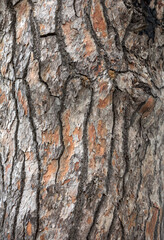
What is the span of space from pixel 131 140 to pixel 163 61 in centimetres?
41

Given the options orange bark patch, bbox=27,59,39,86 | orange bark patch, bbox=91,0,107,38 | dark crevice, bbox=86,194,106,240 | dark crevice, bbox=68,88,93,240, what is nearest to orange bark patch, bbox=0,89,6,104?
orange bark patch, bbox=27,59,39,86

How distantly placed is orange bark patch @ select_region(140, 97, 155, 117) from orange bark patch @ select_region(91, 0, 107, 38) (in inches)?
12.4

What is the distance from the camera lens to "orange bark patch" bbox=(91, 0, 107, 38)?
94cm

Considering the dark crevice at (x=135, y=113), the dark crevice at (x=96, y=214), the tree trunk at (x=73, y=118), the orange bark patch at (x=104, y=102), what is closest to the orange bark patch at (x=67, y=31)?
the tree trunk at (x=73, y=118)

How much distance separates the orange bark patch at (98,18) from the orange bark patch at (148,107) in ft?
1.03

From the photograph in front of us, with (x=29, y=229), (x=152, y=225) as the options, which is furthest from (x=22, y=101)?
(x=152, y=225)

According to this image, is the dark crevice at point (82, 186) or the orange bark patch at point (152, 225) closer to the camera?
the dark crevice at point (82, 186)

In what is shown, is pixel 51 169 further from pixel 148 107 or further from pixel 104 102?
pixel 148 107

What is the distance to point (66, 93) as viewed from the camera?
939mm

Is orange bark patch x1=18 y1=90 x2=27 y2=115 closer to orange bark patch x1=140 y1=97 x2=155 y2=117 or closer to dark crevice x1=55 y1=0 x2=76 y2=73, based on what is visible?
dark crevice x1=55 y1=0 x2=76 y2=73

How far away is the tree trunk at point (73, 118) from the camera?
0.92 m

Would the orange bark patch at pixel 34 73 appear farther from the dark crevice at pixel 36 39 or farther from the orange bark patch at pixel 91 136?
the orange bark patch at pixel 91 136

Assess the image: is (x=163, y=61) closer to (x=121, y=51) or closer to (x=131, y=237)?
(x=121, y=51)

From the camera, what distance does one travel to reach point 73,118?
0.94m
